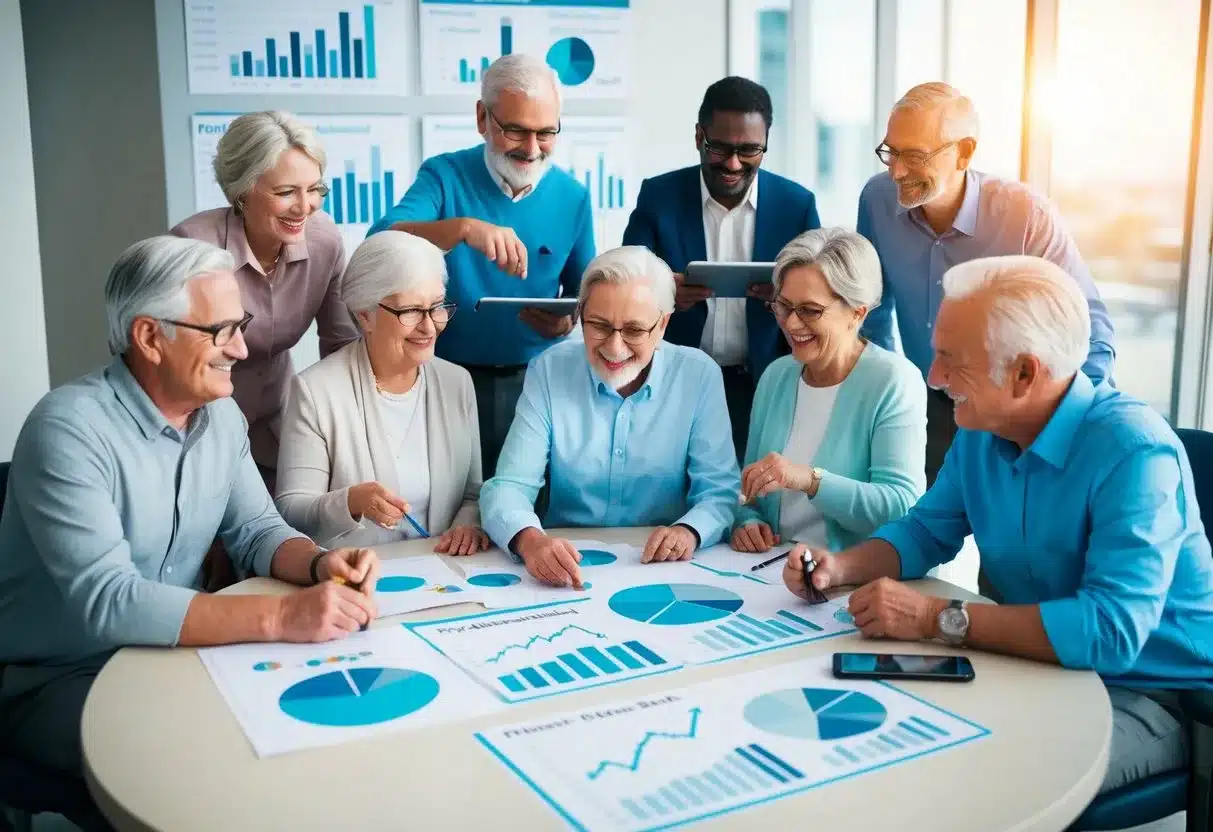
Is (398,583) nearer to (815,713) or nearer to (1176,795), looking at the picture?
(815,713)

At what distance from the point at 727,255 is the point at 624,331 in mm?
844

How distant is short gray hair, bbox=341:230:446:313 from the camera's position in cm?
244

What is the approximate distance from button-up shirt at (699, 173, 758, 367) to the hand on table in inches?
46.9

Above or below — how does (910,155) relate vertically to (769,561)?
above

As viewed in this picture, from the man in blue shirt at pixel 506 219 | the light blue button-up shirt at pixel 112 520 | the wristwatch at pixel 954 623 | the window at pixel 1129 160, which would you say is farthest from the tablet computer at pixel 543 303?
the window at pixel 1129 160

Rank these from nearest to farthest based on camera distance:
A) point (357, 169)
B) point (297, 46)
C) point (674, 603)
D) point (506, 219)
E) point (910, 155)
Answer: point (674, 603) < point (910, 155) < point (506, 219) < point (297, 46) < point (357, 169)

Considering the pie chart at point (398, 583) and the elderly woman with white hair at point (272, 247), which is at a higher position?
the elderly woman with white hair at point (272, 247)

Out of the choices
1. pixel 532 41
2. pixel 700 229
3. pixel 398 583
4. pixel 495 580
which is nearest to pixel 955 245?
pixel 700 229

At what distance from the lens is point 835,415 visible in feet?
7.86

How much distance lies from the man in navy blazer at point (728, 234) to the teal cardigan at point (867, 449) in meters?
0.63

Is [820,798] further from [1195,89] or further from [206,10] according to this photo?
[206,10]

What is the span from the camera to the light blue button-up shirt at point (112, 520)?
167cm

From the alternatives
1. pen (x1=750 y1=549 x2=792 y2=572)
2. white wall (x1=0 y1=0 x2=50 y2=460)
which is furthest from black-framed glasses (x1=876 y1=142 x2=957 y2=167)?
white wall (x1=0 y1=0 x2=50 y2=460)

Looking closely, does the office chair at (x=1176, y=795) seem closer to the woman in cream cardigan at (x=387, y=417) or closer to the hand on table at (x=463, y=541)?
the hand on table at (x=463, y=541)
